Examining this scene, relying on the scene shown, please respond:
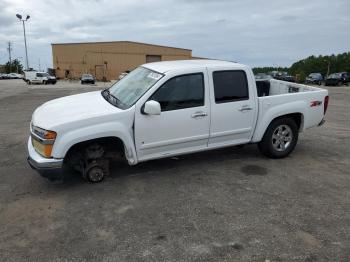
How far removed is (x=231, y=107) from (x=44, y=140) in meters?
2.91

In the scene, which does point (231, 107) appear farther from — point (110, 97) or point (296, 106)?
point (110, 97)

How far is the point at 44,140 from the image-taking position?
4.90 meters

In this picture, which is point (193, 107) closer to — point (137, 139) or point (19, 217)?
point (137, 139)

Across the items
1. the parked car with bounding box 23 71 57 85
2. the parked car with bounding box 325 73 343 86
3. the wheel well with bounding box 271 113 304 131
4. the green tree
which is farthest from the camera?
the green tree

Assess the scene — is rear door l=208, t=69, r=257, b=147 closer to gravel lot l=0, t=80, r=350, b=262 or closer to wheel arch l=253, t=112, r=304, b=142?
wheel arch l=253, t=112, r=304, b=142

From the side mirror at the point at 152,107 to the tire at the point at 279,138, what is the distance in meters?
2.30

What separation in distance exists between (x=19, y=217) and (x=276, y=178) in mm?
3688

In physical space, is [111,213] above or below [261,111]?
below

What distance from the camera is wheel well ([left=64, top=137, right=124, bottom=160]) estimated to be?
5256 millimetres

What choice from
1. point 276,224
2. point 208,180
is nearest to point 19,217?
point 208,180

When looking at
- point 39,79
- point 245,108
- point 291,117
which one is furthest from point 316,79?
point 245,108

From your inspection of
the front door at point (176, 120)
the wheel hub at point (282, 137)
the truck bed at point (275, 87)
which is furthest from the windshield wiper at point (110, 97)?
the truck bed at point (275, 87)

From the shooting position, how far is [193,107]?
5.65 meters

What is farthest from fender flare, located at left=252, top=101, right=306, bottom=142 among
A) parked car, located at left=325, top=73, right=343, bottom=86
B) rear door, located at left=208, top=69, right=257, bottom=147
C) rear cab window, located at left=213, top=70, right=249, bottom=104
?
parked car, located at left=325, top=73, right=343, bottom=86
